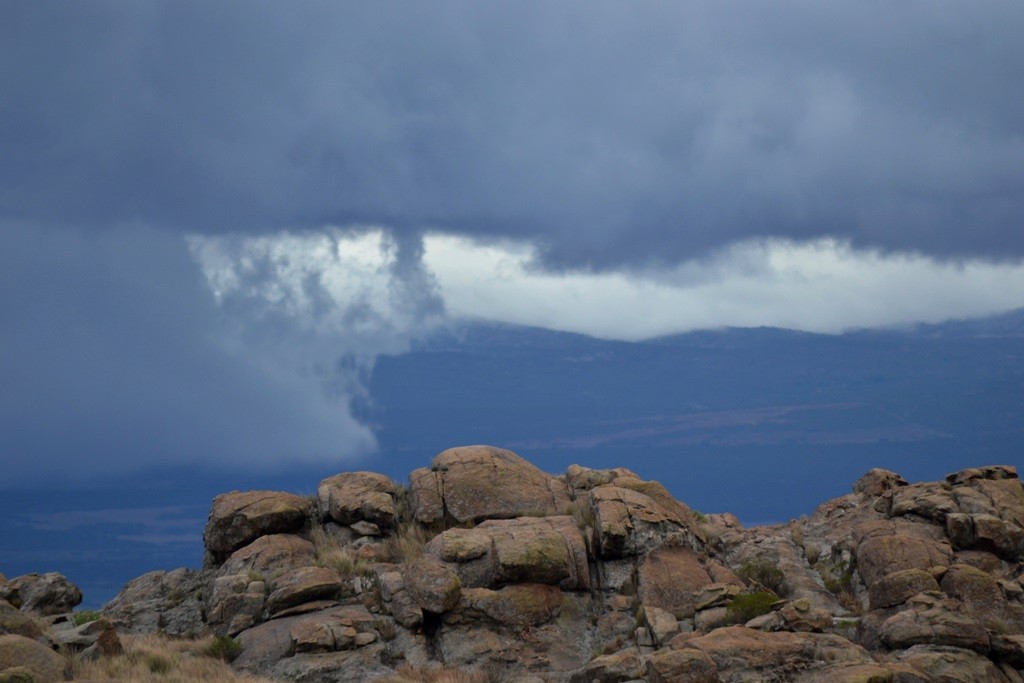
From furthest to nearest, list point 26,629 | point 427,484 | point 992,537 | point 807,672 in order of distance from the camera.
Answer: point 427,484, point 992,537, point 26,629, point 807,672

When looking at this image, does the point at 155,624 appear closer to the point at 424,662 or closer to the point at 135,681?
the point at 135,681

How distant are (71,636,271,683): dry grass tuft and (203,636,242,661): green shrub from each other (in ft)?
0.29

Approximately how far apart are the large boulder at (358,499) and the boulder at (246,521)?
1.19 metres

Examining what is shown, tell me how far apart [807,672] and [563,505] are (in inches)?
537

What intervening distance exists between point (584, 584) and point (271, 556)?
1143 centimetres

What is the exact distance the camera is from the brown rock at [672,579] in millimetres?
27736

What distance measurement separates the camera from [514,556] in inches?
1110

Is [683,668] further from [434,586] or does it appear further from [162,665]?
[162,665]

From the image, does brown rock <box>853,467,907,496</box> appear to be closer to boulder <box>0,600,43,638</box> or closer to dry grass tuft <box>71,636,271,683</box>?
dry grass tuft <box>71,636,271,683</box>

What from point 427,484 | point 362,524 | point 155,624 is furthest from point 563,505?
point 155,624

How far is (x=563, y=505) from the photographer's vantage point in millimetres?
33969

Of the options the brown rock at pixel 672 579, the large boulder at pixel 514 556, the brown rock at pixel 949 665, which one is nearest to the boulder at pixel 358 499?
the large boulder at pixel 514 556

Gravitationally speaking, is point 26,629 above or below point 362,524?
below

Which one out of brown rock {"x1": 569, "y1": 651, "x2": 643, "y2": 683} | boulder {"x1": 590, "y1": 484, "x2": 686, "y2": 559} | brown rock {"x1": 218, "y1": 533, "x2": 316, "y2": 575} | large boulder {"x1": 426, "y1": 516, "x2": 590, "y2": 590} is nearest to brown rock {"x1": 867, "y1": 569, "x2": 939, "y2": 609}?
boulder {"x1": 590, "y1": 484, "x2": 686, "y2": 559}
